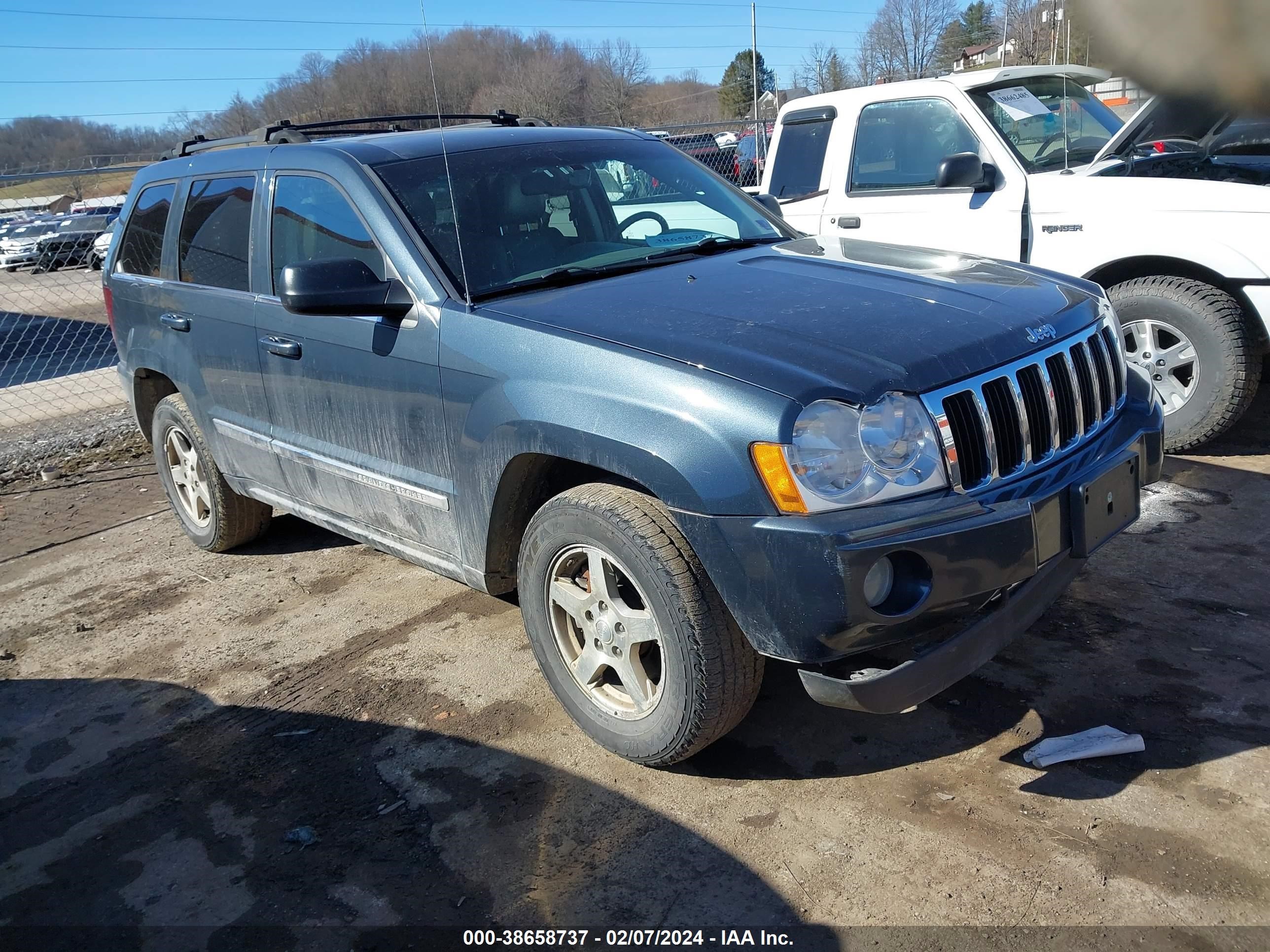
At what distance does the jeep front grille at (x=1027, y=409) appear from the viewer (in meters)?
2.63

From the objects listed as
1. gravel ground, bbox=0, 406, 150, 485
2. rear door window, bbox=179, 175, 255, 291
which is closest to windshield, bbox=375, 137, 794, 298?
rear door window, bbox=179, 175, 255, 291

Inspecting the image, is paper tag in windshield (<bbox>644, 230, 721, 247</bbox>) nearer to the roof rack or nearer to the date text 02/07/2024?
the roof rack

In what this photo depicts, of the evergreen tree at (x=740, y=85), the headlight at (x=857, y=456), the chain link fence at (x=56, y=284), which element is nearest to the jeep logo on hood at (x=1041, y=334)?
the headlight at (x=857, y=456)

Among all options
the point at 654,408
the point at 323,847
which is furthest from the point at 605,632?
the point at 323,847

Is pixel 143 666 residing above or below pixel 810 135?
below

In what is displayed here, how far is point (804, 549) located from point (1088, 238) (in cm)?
383

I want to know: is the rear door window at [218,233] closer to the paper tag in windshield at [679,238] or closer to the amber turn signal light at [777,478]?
the paper tag in windshield at [679,238]

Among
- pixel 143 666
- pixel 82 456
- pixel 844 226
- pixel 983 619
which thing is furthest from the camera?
pixel 82 456

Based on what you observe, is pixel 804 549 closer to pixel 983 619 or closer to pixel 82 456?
pixel 983 619

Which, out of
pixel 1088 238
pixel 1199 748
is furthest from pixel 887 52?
pixel 1199 748

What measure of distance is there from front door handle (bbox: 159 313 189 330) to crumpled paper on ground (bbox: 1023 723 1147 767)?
3.75 m

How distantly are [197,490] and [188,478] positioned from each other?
3.6 inches

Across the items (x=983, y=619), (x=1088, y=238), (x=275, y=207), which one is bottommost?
(x=983, y=619)

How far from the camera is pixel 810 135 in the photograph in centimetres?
665
